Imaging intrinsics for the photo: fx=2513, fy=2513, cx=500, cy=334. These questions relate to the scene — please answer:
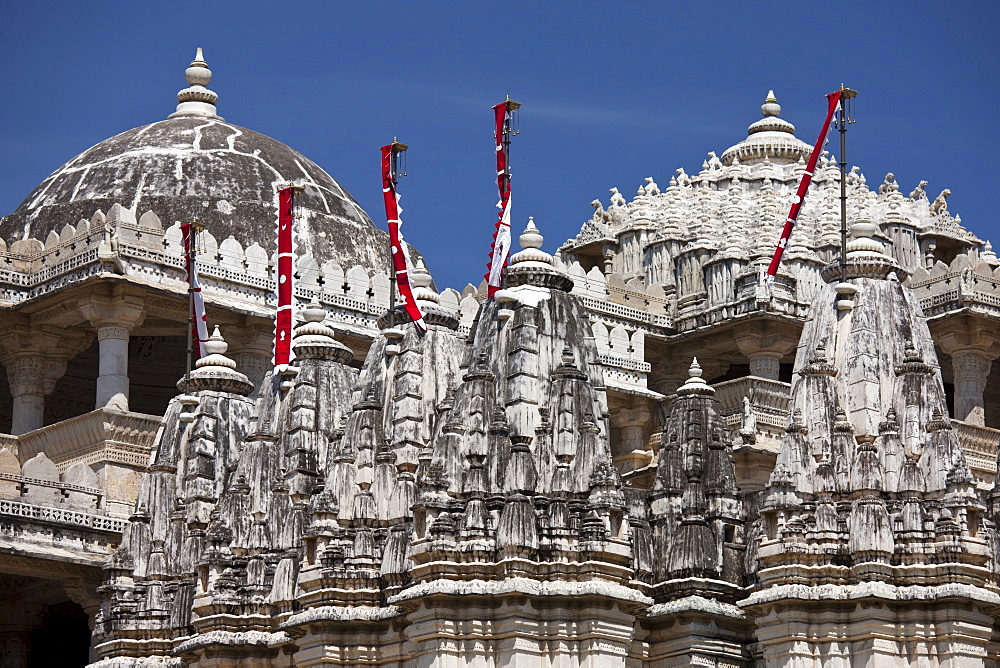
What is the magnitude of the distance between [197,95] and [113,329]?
34.3 ft

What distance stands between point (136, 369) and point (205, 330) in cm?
1248

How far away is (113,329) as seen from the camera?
53.2m

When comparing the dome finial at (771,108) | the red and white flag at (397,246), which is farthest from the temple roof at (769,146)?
the red and white flag at (397,246)

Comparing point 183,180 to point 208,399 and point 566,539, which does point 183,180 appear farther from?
point 566,539

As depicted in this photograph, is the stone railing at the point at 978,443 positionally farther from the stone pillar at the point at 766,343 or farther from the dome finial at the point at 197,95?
the dome finial at the point at 197,95

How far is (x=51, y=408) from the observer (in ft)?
198

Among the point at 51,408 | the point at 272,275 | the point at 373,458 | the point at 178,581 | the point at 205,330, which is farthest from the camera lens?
the point at 51,408

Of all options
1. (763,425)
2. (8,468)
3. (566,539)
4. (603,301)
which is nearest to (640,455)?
(763,425)

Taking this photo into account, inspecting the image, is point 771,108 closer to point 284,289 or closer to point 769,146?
point 769,146

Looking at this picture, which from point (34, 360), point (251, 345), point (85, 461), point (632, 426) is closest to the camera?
point (85, 461)

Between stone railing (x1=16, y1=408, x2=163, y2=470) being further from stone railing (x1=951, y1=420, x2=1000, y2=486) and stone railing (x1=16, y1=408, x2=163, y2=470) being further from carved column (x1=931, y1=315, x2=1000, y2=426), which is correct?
carved column (x1=931, y1=315, x2=1000, y2=426)

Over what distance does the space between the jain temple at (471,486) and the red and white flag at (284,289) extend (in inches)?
36.8

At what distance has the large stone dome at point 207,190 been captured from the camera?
57312mm

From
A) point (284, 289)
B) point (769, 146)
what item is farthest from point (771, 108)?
point (284, 289)
